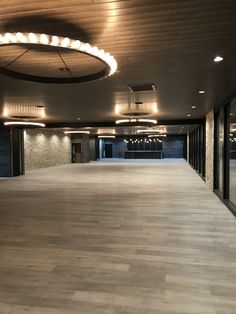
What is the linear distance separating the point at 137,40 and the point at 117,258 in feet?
9.35

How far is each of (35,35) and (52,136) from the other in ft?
61.5

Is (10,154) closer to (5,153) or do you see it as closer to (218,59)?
(5,153)

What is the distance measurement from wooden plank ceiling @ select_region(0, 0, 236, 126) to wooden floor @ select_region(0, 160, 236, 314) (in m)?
2.80

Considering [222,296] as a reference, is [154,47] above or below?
above

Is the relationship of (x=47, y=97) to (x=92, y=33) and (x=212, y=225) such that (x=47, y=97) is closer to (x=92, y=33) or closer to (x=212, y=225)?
(x=92, y=33)

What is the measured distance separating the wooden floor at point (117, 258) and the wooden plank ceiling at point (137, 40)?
110 inches

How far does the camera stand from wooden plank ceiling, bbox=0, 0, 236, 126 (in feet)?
8.79

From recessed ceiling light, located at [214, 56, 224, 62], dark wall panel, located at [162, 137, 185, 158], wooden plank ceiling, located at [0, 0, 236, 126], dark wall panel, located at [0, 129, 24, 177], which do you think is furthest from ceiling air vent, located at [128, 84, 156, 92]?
dark wall panel, located at [162, 137, 185, 158]

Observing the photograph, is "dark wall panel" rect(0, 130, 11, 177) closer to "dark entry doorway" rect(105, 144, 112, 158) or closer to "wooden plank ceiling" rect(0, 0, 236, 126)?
"wooden plank ceiling" rect(0, 0, 236, 126)

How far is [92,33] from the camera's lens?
3260mm

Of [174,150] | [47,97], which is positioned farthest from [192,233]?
[174,150]

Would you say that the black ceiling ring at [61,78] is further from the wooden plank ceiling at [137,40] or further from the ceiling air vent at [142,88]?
the ceiling air vent at [142,88]

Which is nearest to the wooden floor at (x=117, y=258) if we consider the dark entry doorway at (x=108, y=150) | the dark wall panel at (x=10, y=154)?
the dark wall panel at (x=10, y=154)

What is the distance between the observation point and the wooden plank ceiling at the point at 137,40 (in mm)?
2680
